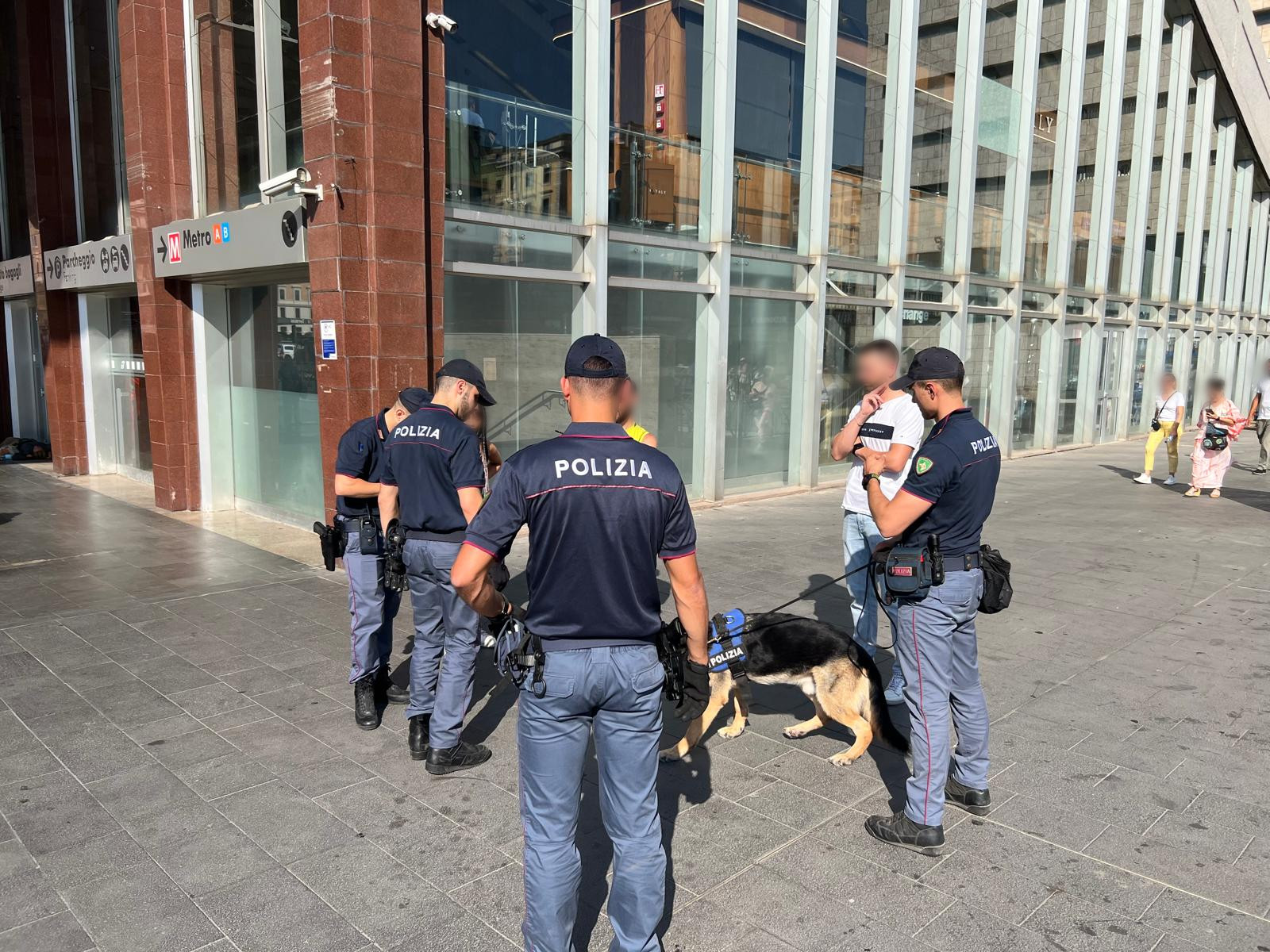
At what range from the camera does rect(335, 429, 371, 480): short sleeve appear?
5.01 metres

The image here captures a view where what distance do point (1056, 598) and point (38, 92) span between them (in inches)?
605

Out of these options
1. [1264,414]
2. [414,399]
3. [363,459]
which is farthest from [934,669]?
[1264,414]

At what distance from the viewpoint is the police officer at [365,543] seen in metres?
5.01

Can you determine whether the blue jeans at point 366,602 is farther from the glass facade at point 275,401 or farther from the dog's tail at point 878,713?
the glass facade at point 275,401

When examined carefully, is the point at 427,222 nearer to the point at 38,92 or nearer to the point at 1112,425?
the point at 38,92

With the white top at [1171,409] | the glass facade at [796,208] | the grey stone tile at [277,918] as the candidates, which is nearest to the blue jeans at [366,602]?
the grey stone tile at [277,918]

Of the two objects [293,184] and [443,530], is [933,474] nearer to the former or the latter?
[443,530]

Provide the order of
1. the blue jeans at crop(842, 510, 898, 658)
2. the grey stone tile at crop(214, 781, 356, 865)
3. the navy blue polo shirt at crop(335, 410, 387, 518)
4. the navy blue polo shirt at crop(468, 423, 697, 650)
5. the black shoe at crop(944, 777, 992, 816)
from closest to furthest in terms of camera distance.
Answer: the navy blue polo shirt at crop(468, 423, 697, 650) < the grey stone tile at crop(214, 781, 356, 865) < the black shoe at crop(944, 777, 992, 816) < the navy blue polo shirt at crop(335, 410, 387, 518) < the blue jeans at crop(842, 510, 898, 658)

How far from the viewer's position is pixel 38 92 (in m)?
13.7

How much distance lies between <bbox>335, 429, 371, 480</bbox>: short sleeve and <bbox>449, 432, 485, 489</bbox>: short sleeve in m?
0.90

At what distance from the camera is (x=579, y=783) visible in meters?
2.86

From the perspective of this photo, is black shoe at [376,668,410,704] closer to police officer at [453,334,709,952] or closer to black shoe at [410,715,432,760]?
black shoe at [410,715,432,760]

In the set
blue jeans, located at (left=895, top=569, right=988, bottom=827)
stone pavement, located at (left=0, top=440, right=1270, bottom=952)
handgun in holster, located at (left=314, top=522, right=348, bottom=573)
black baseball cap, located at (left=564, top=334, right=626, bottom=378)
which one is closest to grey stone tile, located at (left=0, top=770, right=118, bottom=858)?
stone pavement, located at (left=0, top=440, right=1270, bottom=952)

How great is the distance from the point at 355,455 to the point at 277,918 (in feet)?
7.97
